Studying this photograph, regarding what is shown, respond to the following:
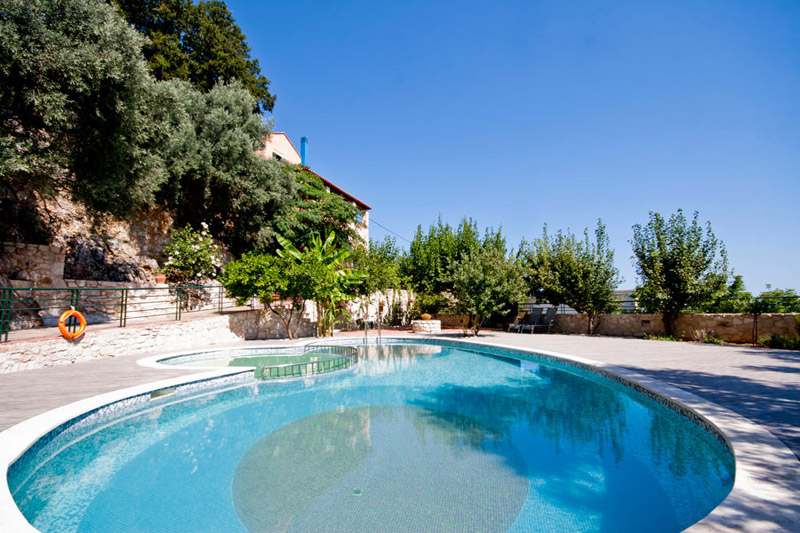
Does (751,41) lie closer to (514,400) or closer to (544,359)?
(544,359)

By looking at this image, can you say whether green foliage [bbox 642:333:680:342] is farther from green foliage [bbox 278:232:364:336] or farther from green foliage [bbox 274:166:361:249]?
green foliage [bbox 274:166:361:249]

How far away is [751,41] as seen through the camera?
485 inches

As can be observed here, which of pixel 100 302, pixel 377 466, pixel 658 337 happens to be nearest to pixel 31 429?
pixel 377 466

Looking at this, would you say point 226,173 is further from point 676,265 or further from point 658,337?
point 658,337

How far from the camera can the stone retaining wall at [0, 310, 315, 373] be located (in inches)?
311

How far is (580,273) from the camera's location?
57.0ft

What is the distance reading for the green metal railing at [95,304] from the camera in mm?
9492

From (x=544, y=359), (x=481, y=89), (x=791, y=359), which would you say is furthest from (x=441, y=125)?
(x=791, y=359)

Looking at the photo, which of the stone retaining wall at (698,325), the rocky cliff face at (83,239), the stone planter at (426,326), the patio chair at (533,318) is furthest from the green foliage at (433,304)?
the rocky cliff face at (83,239)

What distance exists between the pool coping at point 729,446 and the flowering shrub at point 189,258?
975cm

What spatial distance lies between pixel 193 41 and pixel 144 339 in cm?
1979

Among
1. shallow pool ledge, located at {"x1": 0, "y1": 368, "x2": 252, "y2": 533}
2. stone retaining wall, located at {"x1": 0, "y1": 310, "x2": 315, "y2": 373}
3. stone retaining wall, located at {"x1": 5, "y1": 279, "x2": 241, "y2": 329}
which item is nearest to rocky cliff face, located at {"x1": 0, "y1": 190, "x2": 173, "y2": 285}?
stone retaining wall, located at {"x1": 5, "y1": 279, "x2": 241, "y2": 329}

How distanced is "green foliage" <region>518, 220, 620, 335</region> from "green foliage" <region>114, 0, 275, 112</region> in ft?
64.5

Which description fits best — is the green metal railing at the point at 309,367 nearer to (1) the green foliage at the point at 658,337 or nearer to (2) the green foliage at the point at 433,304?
(2) the green foliage at the point at 433,304
